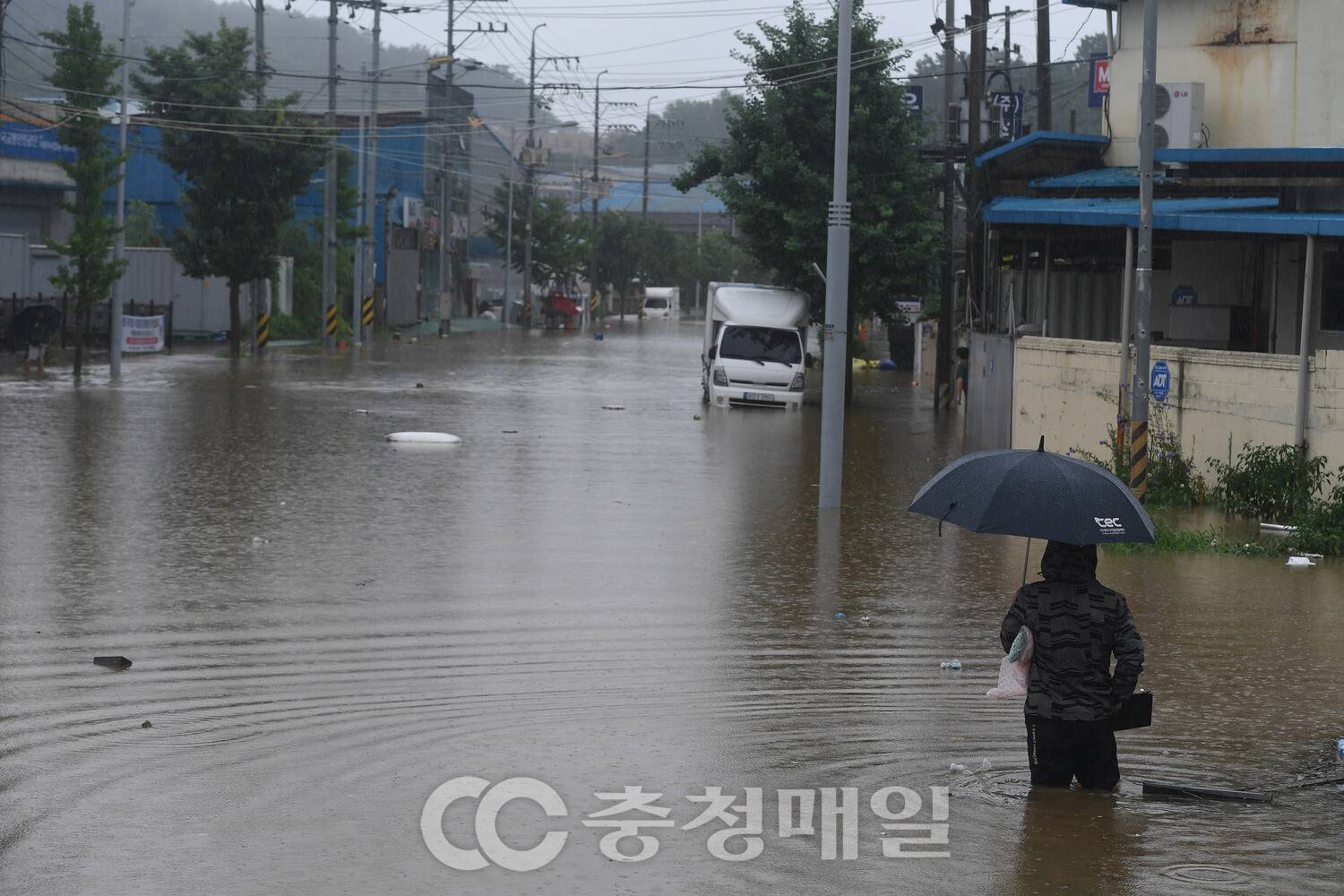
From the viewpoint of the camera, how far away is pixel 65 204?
39.4m

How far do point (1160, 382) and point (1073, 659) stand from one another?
13.6 meters

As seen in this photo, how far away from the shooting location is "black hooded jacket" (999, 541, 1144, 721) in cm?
691

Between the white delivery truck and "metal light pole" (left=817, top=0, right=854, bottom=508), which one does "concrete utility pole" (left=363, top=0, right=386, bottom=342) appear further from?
"metal light pole" (left=817, top=0, right=854, bottom=508)

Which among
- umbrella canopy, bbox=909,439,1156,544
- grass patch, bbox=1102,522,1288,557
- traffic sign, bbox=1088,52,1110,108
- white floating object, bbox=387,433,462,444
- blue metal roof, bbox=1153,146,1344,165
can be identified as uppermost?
traffic sign, bbox=1088,52,1110,108

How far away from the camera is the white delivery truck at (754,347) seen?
115 ft

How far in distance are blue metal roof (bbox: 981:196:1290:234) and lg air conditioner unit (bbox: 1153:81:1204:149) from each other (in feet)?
8.54

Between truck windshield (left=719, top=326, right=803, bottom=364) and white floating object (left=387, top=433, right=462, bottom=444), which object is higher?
truck windshield (left=719, top=326, right=803, bottom=364)

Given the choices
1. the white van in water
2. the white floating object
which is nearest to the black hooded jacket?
the white floating object

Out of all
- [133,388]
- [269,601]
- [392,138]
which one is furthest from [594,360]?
[269,601]

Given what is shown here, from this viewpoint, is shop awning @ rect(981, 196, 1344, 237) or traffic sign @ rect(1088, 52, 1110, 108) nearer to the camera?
shop awning @ rect(981, 196, 1344, 237)

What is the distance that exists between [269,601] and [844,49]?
9268 millimetres

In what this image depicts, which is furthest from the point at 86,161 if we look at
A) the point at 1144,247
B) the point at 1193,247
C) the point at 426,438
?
the point at 1144,247

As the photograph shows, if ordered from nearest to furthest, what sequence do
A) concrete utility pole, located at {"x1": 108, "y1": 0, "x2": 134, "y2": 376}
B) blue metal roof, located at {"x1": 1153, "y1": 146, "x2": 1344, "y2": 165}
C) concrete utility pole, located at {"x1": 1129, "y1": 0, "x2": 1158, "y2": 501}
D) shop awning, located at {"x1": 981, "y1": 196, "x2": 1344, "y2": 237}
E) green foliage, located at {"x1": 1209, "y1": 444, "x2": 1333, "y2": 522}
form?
green foliage, located at {"x1": 1209, "y1": 444, "x2": 1333, "y2": 522}
concrete utility pole, located at {"x1": 1129, "y1": 0, "x2": 1158, "y2": 501}
shop awning, located at {"x1": 981, "y1": 196, "x2": 1344, "y2": 237}
blue metal roof, located at {"x1": 1153, "y1": 146, "x2": 1344, "y2": 165}
concrete utility pole, located at {"x1": 108, "y1": 0, "x2": 134, "y2": 376}

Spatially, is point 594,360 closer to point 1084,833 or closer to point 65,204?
point 65,204
